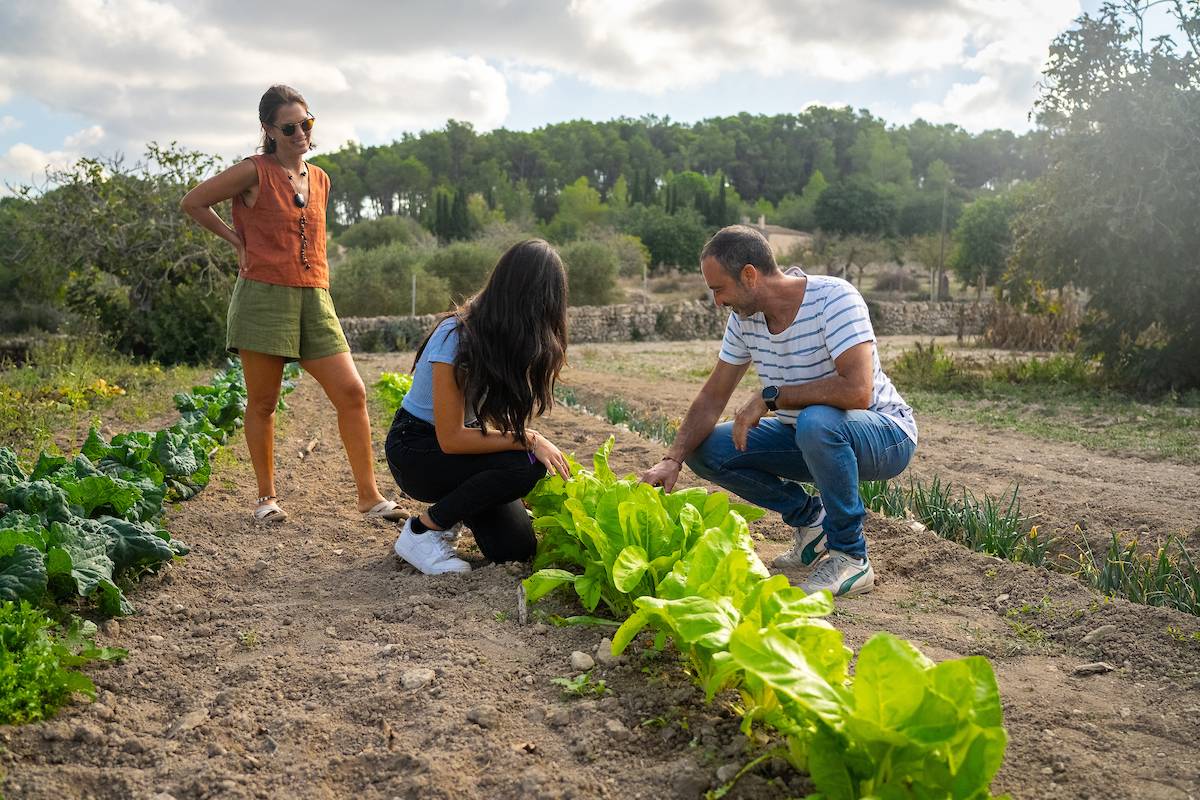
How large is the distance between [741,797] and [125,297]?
1268cm

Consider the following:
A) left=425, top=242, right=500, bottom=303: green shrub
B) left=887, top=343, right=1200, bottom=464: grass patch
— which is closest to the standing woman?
left=887, top=343, right=1200, bottom=464: grass patch

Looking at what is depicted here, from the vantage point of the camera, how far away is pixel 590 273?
87.4 ft

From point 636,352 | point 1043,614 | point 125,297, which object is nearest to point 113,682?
point 1043,614

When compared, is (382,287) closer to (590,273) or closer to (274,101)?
(590,273)

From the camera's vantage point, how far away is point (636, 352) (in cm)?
1761

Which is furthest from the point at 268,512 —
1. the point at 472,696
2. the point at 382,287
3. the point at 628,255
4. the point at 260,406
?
the point at 628,255

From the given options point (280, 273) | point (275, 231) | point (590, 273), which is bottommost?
point (280, 273)

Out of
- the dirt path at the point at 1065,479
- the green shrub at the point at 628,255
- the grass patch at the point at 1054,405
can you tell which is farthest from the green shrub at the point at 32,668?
the green shrub at the point at 628,255

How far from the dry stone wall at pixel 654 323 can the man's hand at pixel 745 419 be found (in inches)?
Result: 417

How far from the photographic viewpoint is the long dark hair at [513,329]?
3.08 meters

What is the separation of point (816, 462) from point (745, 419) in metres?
0.31

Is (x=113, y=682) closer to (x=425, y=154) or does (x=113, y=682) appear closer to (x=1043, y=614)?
(x=1043, y=614)

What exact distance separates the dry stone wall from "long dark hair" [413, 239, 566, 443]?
10908mm

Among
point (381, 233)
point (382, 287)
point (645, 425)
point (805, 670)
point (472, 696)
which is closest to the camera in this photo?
point (805, 670)
